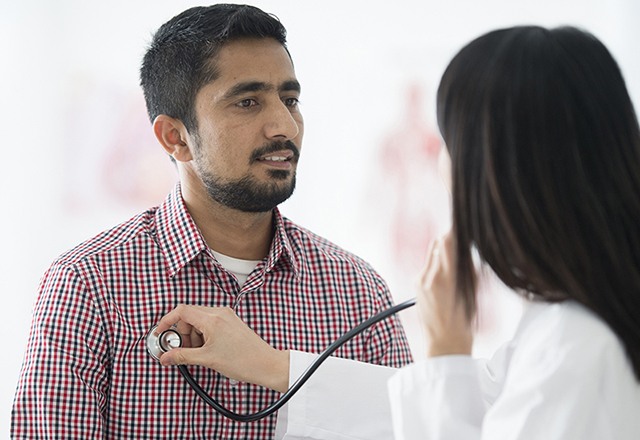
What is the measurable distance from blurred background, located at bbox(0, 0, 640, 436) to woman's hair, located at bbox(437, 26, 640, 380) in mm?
1475

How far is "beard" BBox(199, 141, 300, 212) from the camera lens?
1.28 metres

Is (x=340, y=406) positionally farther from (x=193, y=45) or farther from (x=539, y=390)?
(x=193, y=45)

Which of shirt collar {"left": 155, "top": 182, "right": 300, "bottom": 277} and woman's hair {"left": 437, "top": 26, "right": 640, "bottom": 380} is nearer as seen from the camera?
woman's hair {"left": 437, "top": 26, "right": 640, "bottom": 380}

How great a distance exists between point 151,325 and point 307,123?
4.14 feet

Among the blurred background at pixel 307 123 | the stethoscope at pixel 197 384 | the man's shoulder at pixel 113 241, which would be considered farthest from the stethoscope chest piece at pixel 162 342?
the blurred background at pixel 307 123

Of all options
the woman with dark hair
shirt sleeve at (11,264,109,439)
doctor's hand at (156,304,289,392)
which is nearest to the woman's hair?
the woman with dark hair

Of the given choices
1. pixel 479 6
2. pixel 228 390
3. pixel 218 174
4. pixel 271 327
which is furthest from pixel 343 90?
pixel 228 390

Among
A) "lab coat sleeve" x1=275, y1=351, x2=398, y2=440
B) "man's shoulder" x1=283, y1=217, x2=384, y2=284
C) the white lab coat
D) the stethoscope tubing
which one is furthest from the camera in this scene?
"man's shoulder" x1=283, y1=217, x2=384, y2=284

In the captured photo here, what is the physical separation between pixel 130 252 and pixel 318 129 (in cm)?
116

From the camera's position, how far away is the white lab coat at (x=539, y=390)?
65 centimetres

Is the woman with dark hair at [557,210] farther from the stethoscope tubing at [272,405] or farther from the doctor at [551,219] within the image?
the stethoscope tubing at [272,405]

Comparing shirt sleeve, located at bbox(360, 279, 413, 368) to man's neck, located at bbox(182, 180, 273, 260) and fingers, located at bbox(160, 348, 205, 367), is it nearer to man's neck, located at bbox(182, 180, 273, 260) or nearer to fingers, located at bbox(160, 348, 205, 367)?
man's neck, located at bbox(182, 180, 273, 260)

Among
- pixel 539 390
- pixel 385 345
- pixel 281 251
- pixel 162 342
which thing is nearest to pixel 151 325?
pixel 162 342

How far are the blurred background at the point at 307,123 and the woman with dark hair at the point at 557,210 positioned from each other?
1472 millimetres
